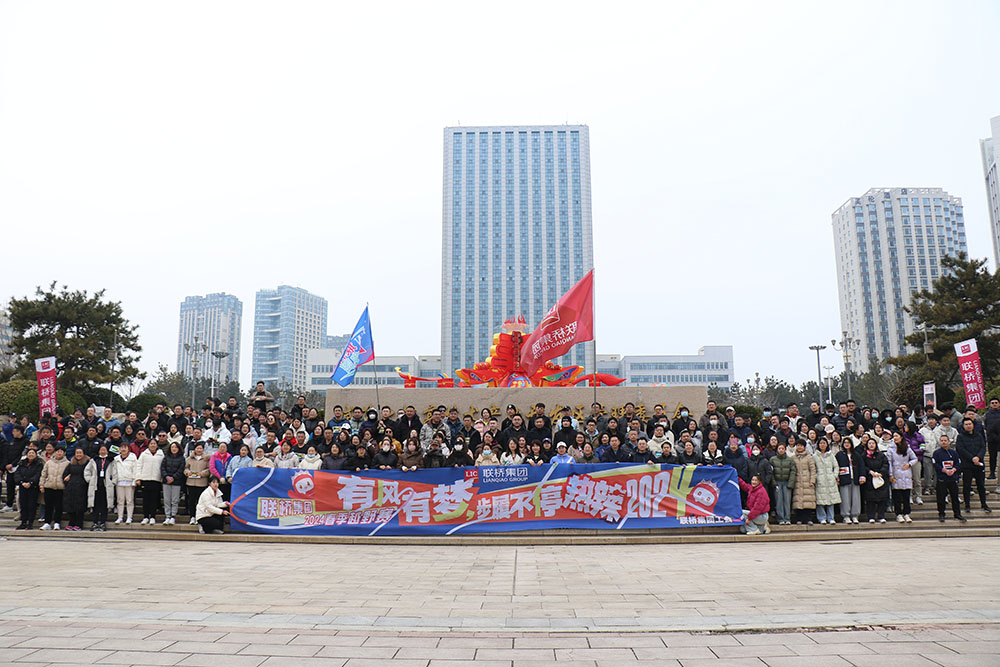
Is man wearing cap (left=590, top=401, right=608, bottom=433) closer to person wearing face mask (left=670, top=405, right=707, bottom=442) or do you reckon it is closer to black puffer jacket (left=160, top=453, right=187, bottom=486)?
person wearing face mask (left=670, top=405, right=707, bottom=442)

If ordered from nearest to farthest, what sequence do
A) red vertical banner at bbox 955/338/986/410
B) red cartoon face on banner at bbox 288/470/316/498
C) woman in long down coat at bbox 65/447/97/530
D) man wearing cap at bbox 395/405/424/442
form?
1. red cartoon face on banner at bbox 288/470/316/498
2. woman in long down coat at bbox 65/447/97/530
3. man wearing cap at bbox 395/405/424/442
4. red vertical banner at bbox 955/338/986/410

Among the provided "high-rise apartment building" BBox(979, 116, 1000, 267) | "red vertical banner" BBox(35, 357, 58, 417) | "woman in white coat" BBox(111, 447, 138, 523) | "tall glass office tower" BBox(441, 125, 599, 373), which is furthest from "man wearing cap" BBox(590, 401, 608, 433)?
"high-rise apartment building" BBox(979, 116, 1000, 267)

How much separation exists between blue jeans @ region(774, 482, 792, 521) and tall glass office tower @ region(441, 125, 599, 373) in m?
96.6

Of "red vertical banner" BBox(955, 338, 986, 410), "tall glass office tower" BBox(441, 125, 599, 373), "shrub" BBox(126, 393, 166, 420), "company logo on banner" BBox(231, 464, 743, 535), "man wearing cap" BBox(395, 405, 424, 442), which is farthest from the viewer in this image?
"tall glass office tower" BBox(441, 125, 599, 373)

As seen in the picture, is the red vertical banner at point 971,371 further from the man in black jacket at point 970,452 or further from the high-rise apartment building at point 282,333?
the high-rise apartment building at point 282,333

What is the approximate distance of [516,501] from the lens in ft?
33.0

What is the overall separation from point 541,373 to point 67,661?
47.1 ft

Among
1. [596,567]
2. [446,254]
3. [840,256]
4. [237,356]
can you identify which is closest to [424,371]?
[446,254]

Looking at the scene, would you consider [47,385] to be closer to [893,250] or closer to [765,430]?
[765,430]

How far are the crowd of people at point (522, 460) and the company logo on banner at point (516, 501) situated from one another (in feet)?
1.21

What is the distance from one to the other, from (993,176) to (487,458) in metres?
120

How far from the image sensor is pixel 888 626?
15.2ft

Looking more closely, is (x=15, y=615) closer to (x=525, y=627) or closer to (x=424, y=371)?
(x=525, y=627)

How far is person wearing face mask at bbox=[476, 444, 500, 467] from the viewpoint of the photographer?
1060 centimetres
